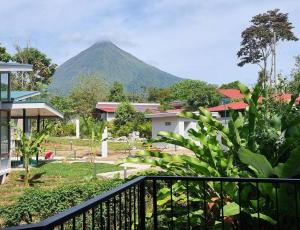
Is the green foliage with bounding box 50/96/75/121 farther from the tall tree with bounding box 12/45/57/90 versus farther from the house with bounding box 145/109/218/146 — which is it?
the house with bounding box 145/109/218/146

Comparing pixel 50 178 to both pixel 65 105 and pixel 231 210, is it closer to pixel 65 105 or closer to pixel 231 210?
pixel 231 210

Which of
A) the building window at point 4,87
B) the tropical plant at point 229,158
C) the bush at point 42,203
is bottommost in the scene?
the bush at point 42,203

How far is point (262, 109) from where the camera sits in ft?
21.5

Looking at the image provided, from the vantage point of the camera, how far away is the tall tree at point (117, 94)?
2608 inches

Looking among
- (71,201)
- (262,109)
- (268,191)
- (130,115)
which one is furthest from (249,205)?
(130,115)

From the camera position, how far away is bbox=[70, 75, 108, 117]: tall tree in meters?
61.6

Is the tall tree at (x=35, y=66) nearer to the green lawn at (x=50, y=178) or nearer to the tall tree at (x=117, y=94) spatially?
the tall tree at (x=117, y=94)

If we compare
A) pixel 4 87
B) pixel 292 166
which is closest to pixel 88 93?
pixel 4 87

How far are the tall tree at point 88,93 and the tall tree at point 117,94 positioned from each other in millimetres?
896

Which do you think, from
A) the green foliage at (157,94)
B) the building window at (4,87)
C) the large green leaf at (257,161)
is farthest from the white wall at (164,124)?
the large green leaf at (257,161)

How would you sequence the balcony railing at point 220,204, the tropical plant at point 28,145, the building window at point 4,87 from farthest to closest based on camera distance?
the building window at point 4,87
the tropical plant at point 28,145
the balcony railing at point 220,204

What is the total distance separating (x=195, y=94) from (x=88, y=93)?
58.9ft

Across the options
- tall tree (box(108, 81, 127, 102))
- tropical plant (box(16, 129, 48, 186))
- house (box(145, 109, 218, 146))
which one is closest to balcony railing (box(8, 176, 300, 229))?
tropical plant (box(16, 129, 48, 186))

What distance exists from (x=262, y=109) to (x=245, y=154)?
95.0 inches
